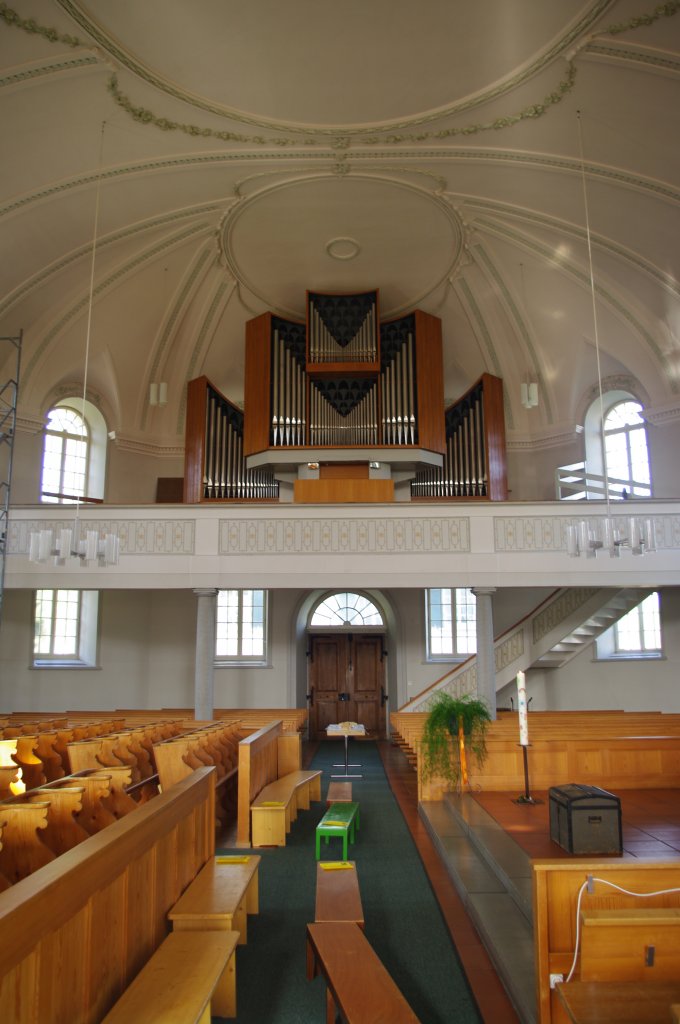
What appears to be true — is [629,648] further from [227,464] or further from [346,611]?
[227,464]

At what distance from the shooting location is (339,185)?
1195 centimetres

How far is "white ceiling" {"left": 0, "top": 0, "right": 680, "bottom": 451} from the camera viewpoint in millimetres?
8625

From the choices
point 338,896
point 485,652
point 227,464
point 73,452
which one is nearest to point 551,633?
point 485,652

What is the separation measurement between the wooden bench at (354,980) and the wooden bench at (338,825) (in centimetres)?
224

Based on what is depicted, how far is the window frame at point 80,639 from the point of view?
14641mm

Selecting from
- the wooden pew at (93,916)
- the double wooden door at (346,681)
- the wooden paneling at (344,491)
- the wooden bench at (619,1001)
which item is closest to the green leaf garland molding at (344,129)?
the wooden paneling at (344,491)

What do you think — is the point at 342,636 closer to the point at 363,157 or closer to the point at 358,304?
the point at 358,304

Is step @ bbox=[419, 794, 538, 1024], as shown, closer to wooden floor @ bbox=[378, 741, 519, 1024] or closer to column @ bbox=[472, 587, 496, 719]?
wooden floor @ bbox=[378, 741, 519, 1024]

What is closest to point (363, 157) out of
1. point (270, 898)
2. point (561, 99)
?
point (561, 99)

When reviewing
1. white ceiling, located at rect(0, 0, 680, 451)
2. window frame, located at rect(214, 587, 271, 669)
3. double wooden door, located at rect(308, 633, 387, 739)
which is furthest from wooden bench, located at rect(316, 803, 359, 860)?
double wooden door, located at rect(308, 633, 387, 739)

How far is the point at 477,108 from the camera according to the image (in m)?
9.96

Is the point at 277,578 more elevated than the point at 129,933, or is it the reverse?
the point at 277,578

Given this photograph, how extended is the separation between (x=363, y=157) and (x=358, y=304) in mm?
3617

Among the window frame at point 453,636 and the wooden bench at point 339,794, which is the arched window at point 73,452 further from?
the wooden bench at point 339,794
